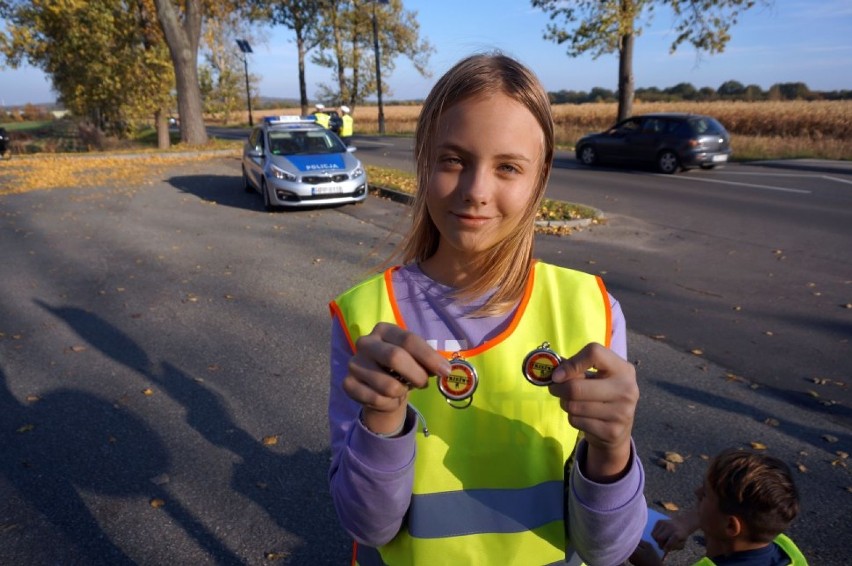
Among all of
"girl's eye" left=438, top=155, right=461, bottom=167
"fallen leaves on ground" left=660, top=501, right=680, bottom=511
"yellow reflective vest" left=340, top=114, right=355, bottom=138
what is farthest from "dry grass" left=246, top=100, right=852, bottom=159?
"girl's eye" left=438, top=155, right=461, bottom=167

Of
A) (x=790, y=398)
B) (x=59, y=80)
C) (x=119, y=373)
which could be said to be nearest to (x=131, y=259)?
(x=119, y=373)

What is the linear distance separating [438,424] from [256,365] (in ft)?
13.3

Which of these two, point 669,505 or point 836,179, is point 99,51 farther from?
point 669,505

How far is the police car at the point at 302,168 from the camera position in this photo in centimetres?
1181

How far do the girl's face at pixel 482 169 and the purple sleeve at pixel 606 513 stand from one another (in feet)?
1.52

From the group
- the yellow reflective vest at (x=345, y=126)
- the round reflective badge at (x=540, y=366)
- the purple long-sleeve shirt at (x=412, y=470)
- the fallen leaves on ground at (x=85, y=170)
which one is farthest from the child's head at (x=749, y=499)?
the yellow reflective vest at (x=345, y=126)

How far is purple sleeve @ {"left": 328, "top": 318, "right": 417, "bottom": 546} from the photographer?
1.11 metres

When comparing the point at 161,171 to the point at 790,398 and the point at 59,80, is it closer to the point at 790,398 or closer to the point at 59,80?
the point at 59,80

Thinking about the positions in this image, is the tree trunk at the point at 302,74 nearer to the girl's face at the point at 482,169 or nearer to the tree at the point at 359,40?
the tree at the point at 359,40

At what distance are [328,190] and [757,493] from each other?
10494 mm

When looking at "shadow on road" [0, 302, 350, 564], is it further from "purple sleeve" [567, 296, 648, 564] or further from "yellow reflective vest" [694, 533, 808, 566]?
"purple sleeve" [567, 296, 648, 564]

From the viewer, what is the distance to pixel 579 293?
1.27 metres

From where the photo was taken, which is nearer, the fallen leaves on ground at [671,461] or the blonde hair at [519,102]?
the blonde hair at [519,102]

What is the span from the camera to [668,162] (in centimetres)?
1697
